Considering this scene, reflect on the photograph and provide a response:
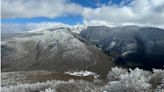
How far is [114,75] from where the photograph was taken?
163125 millimetres

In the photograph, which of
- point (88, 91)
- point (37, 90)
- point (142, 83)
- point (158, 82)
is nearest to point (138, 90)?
point (142, 83)

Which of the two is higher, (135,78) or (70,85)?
(135,78)

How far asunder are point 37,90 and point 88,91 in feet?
93.7

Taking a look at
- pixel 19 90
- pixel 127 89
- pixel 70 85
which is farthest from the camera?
pixel 70 85

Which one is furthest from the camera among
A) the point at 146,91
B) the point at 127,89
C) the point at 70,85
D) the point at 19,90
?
the point at 70,85

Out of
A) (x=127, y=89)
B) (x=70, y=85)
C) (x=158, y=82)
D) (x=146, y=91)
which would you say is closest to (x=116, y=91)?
(x=127, y=89)

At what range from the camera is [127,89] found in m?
96.0

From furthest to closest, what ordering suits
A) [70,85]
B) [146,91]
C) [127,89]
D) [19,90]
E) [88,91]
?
1. [70,85]
2. [19,90]
3. [88,91]
4. [146,91]
5. [127,89]

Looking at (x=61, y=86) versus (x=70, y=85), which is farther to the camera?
(x=70, y=85)

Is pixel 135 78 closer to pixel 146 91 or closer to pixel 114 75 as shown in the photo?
pixel 146 91

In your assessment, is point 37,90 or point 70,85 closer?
point 37,90

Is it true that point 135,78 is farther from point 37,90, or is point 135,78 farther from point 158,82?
point 37,90

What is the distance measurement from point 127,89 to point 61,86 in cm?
5488

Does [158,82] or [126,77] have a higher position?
[126,77]
